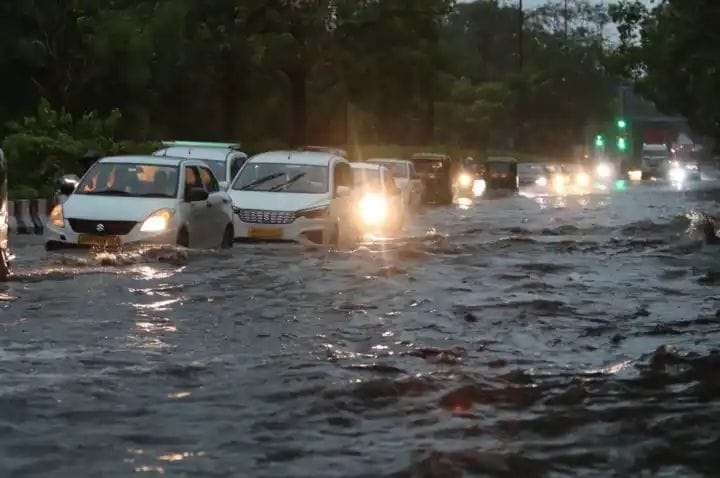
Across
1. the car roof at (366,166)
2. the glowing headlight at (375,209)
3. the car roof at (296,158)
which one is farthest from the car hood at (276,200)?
the car roof at (366,166)

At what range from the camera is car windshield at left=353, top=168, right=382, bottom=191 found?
107 ft

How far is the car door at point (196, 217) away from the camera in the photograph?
68.8 feet

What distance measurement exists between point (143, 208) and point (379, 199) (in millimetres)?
12067

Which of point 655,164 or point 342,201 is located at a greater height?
point 342,201

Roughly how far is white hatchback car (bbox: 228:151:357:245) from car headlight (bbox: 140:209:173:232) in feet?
10.3

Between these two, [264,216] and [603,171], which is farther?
[603,171]

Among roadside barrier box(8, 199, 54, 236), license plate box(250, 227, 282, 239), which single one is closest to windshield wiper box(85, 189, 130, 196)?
license plate box(250, 227, 282, 239)

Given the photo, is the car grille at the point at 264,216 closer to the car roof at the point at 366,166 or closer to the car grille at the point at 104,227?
the car grille at the point at 104,227

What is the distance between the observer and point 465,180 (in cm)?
6806

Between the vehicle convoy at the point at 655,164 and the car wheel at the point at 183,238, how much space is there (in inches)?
3003

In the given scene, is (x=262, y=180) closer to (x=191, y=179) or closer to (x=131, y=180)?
(x=191, y=179)

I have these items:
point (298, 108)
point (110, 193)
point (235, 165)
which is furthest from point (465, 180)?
point (110, 193)

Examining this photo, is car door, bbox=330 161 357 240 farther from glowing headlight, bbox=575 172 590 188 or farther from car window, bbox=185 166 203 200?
glowing headlight, bbox=575 172 590 188

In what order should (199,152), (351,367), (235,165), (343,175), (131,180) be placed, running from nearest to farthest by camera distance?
(351,367) → (131,180) → (343,175) → (199,152) → (235,165)
